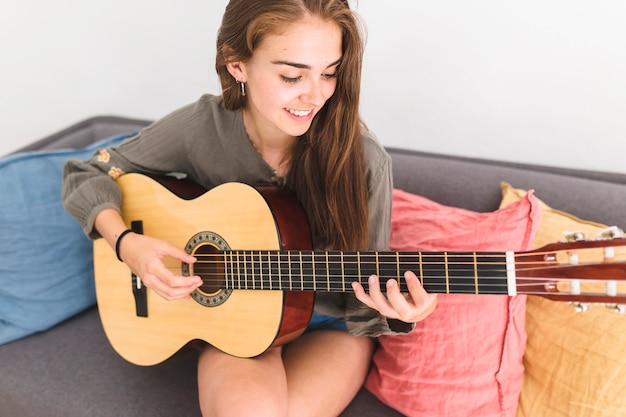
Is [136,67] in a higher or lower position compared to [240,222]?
higher

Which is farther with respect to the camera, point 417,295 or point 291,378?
point 291,378

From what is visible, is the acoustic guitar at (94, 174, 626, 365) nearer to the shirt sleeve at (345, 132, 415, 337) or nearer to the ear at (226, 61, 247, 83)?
the shirt sleeve at (345, 132, 415, 337)

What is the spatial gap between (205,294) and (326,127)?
1.58ft

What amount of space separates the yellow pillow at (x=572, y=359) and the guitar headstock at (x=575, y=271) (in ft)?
0.73

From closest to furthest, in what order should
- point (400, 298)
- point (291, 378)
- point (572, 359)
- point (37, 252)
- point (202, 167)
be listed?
1. point (400, 298)
2. point (572, 359)
3. point (291, 378)
4. point (202, 167)
5. point (37, 252)

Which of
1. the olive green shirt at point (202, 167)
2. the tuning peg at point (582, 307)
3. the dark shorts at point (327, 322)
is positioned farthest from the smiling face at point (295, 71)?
the tuning peg at point (582, 307)

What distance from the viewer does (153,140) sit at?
4.78ft

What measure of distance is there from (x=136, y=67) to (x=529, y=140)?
4.98ft

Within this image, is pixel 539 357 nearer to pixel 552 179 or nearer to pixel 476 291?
pixel 476 291

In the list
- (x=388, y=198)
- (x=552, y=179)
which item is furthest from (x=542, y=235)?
(x=388, y=198)

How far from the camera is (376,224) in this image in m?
1.32

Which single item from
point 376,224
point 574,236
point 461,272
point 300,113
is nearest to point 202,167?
point 300,113

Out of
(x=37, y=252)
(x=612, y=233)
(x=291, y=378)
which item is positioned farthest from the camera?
(x=37, y=252)

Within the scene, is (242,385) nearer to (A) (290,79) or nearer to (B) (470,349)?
(B) (470,349)
